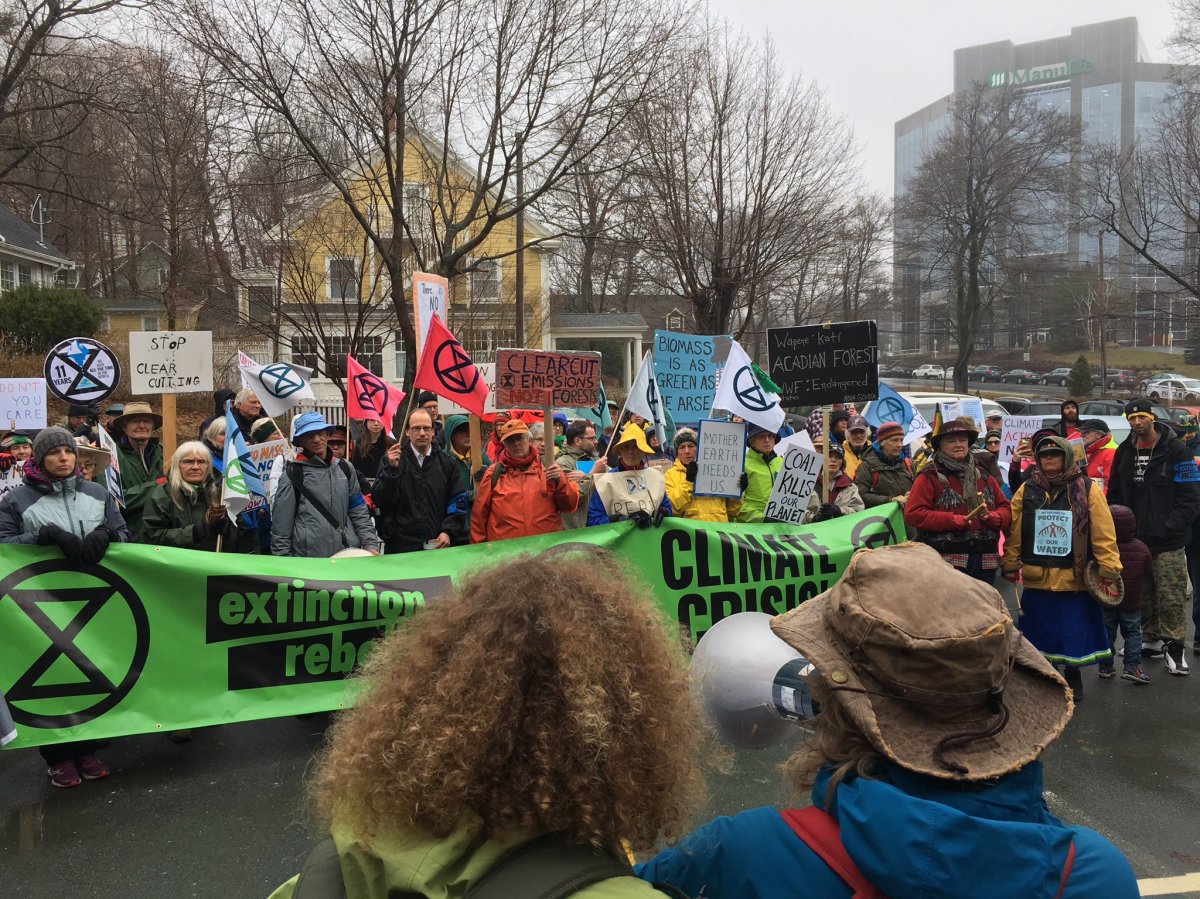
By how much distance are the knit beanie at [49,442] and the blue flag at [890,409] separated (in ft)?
27.3

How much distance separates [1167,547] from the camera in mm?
7160

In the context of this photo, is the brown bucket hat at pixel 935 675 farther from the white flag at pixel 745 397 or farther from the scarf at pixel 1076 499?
the white flag at pixel 745 397

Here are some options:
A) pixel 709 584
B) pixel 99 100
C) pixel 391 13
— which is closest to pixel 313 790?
pixel 709 584

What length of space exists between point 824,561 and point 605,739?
5500 millimetres

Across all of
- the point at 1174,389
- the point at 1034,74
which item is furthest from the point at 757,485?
the point at 1034,74

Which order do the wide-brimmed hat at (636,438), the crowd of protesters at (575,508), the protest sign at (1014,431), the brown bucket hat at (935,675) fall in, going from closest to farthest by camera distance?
the brown bucket hat at (935,675) < the crowd of protesters at (575,508) < the wide-brimmed hat at (636,438) < the protest sign at (1014,431)

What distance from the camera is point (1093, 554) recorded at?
6223 mm

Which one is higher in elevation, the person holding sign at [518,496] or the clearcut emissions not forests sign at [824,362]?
the clearcut emissions not forests sign at [824,362]

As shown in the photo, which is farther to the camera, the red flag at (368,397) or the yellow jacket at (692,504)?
the red flag at (368,397)

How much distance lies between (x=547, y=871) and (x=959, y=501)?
5.86 meters

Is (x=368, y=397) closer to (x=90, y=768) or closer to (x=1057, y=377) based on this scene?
(x=90, y=768)

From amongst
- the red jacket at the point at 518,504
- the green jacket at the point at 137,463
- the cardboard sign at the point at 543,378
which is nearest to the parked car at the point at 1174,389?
the cardboard sign at the point at 543,378

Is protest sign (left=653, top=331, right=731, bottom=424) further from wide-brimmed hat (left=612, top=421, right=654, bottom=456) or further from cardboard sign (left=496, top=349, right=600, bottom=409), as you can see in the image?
wide-brimmed hat (left=612, top=421, right=654, bottom=456)

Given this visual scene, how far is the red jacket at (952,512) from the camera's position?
6449 millimetres
